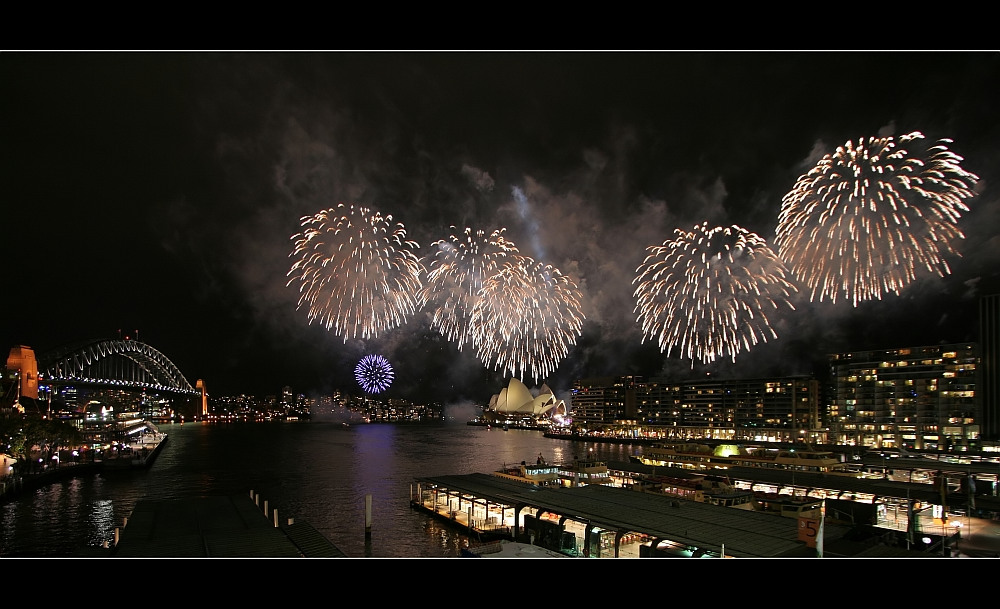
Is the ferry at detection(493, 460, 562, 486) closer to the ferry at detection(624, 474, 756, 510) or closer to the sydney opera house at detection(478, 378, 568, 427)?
the ferry at detection(624, 474, 756, 510)

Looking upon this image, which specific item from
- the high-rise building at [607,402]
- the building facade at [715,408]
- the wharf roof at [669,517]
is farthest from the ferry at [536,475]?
the high-rise building at [607,402]

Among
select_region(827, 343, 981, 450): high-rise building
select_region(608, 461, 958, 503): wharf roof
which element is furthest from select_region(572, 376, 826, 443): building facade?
select_region(608, 461, 958, 503): wharf roof

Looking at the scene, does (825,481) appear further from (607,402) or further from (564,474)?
(607,402)

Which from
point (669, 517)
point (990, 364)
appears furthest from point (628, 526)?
point (990, 364)

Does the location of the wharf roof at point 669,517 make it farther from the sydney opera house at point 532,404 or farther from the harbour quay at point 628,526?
the sydney opera house at point 532,404
